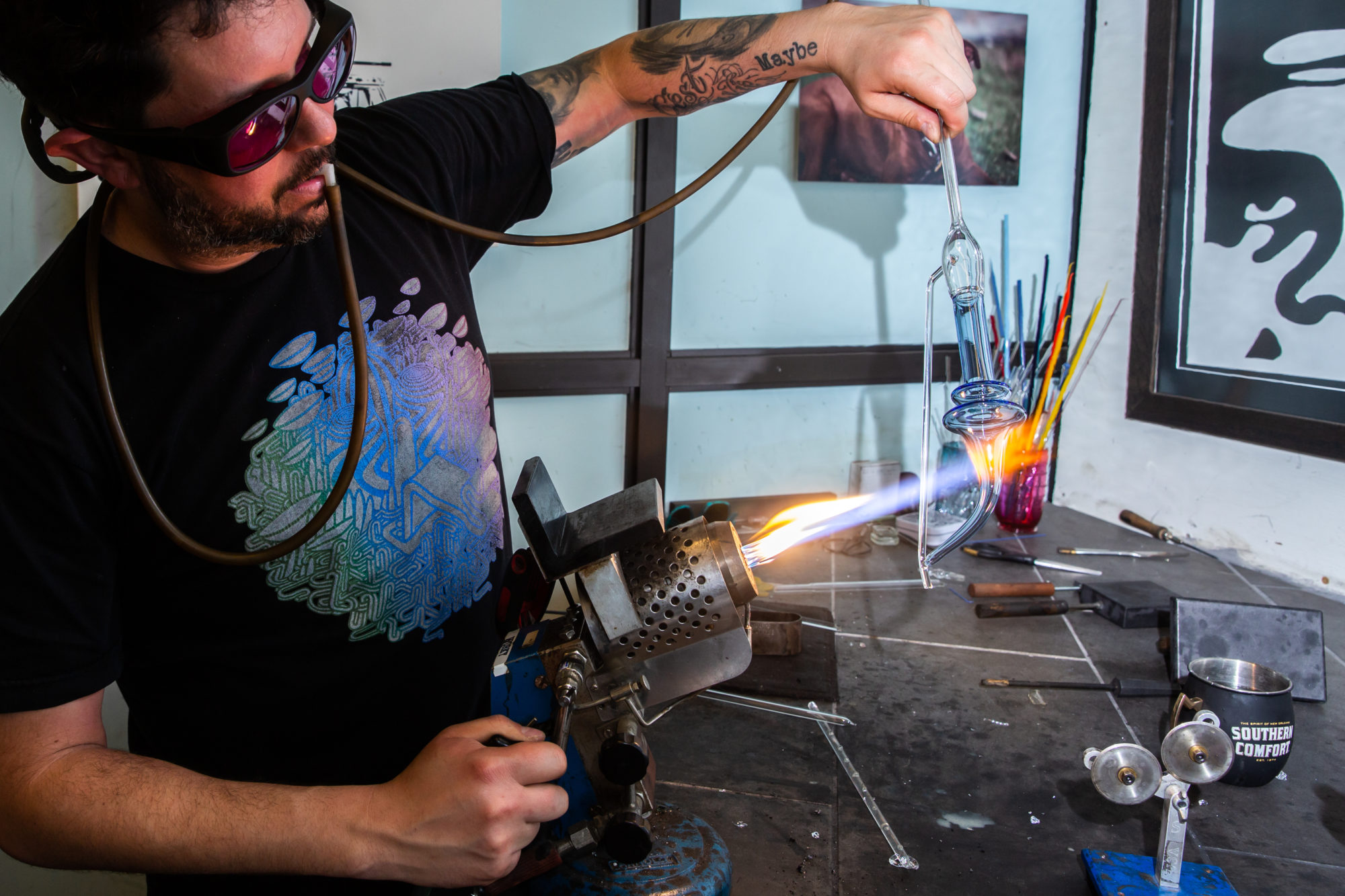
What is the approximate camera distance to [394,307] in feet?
3.48

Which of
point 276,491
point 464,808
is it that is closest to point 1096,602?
point 464,808

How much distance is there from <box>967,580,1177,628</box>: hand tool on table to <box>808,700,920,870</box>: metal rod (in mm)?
525

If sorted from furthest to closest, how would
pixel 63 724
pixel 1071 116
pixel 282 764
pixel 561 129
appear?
1. pixel 1071 116
2. pixel 561 129
3. pixel 282 764
4. pixel 63 724

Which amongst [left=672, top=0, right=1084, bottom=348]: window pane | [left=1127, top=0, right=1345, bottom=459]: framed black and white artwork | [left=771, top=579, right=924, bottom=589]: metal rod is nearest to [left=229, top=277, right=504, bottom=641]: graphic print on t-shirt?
[left=771, top=579, right=924, bottom=589]: metal rod

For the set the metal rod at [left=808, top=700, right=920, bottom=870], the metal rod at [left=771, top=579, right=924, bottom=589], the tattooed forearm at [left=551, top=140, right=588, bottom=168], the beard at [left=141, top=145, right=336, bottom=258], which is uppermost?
the tattooed forearm at [left=551, top=140, right=588, bottom=168]

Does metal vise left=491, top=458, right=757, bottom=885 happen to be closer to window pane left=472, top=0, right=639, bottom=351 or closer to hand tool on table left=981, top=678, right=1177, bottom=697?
hand tool on table left=981, top=678, right=1177, bottom=697

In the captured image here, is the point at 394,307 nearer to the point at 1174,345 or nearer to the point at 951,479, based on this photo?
the point at 951,479

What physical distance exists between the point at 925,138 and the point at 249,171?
163 cm

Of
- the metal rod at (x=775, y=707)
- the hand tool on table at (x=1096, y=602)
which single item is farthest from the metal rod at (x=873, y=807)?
the hand tool on table at (x=1096, y=602)

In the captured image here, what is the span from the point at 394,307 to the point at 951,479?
144 cm

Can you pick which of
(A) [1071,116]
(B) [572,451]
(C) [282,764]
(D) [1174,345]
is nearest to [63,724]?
(C) [282,764]

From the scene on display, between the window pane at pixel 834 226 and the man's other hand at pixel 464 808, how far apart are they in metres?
1.46

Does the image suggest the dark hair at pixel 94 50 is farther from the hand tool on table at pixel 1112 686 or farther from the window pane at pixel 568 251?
the hand tool on table at pixel 1112 686

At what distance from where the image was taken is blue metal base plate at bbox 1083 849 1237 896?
35.1 inches
